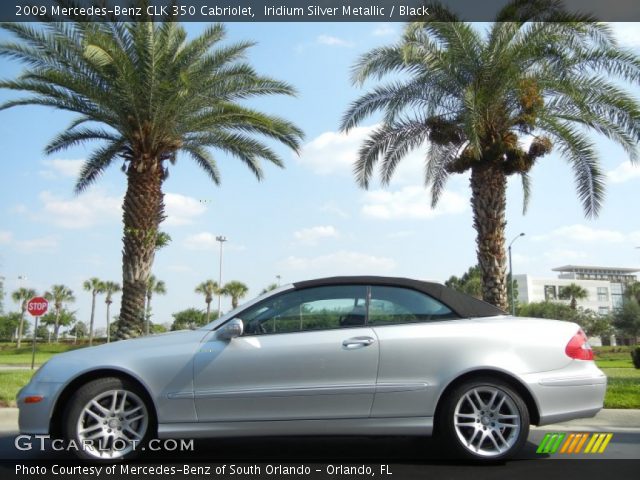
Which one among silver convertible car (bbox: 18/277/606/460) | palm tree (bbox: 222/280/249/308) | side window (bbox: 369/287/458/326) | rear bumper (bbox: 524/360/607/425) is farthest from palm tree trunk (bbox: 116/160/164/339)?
palm tree (bbox: 222/280/249/308)

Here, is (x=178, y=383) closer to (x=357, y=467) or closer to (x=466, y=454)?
(x=357, y=467)

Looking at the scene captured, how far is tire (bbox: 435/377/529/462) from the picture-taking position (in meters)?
4.67

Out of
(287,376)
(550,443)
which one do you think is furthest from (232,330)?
(550,443)

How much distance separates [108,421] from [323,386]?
169 cm

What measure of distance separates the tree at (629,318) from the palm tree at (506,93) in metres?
57.6

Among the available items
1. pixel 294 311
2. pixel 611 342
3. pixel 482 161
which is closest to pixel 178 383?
pixel 294 311

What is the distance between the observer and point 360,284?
518cm

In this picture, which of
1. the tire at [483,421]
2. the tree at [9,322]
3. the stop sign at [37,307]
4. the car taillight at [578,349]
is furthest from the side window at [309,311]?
the tree at [9,322]

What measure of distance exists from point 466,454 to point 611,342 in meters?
105

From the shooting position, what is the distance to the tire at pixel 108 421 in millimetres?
4621

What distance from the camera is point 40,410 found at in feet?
15.3

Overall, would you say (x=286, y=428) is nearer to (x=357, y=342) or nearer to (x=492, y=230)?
(x=357, y=342)

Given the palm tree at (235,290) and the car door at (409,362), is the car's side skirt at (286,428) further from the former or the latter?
the palm tree at (235,290)

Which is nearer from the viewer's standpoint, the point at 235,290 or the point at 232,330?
the point at 232,330
